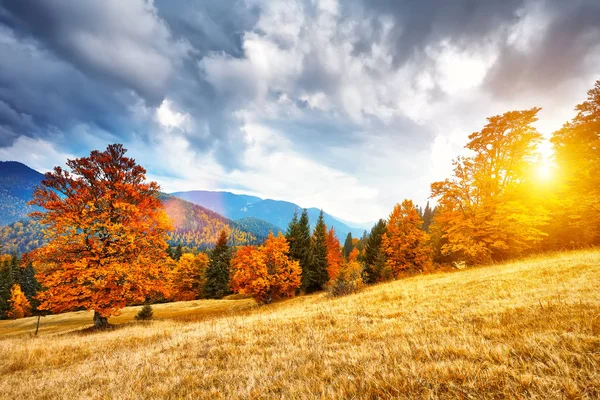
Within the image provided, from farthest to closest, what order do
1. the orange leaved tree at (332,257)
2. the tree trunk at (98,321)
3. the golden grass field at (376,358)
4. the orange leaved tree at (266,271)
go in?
1. the orange leaved tree at (332,257)
2. the orange leaved tree at (266,271)
3. the tree trunk at (98,321)
4. the golden grass field at (376,358)

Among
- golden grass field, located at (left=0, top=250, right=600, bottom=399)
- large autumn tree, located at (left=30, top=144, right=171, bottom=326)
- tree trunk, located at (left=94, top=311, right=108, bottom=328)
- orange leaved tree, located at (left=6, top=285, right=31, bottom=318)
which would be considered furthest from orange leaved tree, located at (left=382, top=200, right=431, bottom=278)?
orange leaved tree, located at (left=6, top=285, right=31, bottom=318)

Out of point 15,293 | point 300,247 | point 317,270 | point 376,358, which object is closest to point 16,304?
point 15,293

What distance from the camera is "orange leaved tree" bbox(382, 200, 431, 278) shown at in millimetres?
32219

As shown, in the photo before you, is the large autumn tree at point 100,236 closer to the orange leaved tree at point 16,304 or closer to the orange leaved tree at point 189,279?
the orange leaved tree at point 189,279

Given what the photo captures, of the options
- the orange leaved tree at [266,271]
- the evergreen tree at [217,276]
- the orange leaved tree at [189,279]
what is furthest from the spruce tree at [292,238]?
the orange leaved tree at [189,279]

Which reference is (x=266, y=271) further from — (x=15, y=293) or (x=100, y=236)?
(x=15, y=293)

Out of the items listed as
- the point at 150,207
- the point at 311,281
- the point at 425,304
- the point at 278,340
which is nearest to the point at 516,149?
the point at 425,304

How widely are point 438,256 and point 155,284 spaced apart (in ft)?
136

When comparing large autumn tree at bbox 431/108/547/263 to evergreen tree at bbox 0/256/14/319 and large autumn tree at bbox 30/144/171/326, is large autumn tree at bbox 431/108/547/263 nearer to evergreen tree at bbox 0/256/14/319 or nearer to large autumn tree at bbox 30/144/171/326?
large autumn tree at bbox 30/144/171/326

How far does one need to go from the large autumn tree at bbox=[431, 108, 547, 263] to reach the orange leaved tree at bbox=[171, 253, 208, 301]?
54242mm

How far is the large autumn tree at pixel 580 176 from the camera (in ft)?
55.4

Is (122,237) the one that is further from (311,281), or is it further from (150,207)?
(311,281)

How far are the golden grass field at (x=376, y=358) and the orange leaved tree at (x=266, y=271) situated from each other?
69.2 ft

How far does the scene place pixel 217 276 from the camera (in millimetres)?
54750
